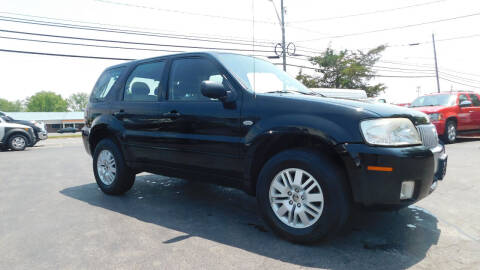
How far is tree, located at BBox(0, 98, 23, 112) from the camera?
395 ft

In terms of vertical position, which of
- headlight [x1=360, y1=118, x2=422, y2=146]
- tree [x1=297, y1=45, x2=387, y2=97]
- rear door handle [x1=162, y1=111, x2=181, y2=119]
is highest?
tree [x1=297, y1=45, x2=387, y2=97]

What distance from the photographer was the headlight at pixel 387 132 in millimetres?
2623

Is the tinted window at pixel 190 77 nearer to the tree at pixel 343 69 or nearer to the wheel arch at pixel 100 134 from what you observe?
the wheel arch at pixel 100 134

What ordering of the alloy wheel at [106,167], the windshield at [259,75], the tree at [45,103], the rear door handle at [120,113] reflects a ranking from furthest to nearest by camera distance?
1. the tree at [45,103]
2. the alloy wheel at [106,167]
3. the rear door handle at [120,113]
4. the windshield at [259,75]

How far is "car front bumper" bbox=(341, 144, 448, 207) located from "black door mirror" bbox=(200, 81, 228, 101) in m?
1.27

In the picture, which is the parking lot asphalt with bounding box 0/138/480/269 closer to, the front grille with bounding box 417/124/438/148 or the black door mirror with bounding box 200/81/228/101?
the front grille with bounding box 417/124/438/148

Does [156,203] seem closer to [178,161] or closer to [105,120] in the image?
[178,161]

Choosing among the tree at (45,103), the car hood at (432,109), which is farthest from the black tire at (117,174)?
the tree at (45,103)

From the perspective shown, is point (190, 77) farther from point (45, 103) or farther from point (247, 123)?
point (45, 103)

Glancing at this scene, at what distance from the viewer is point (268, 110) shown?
3.09 metres

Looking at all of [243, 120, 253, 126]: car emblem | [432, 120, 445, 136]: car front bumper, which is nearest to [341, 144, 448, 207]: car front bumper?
[243, 120, 253, 126]: car emblem

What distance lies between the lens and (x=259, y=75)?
3.74 m

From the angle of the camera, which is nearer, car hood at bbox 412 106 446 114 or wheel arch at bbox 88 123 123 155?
wheel arch at bbox 88 123 123 155

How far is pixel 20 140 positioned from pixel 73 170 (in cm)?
837
